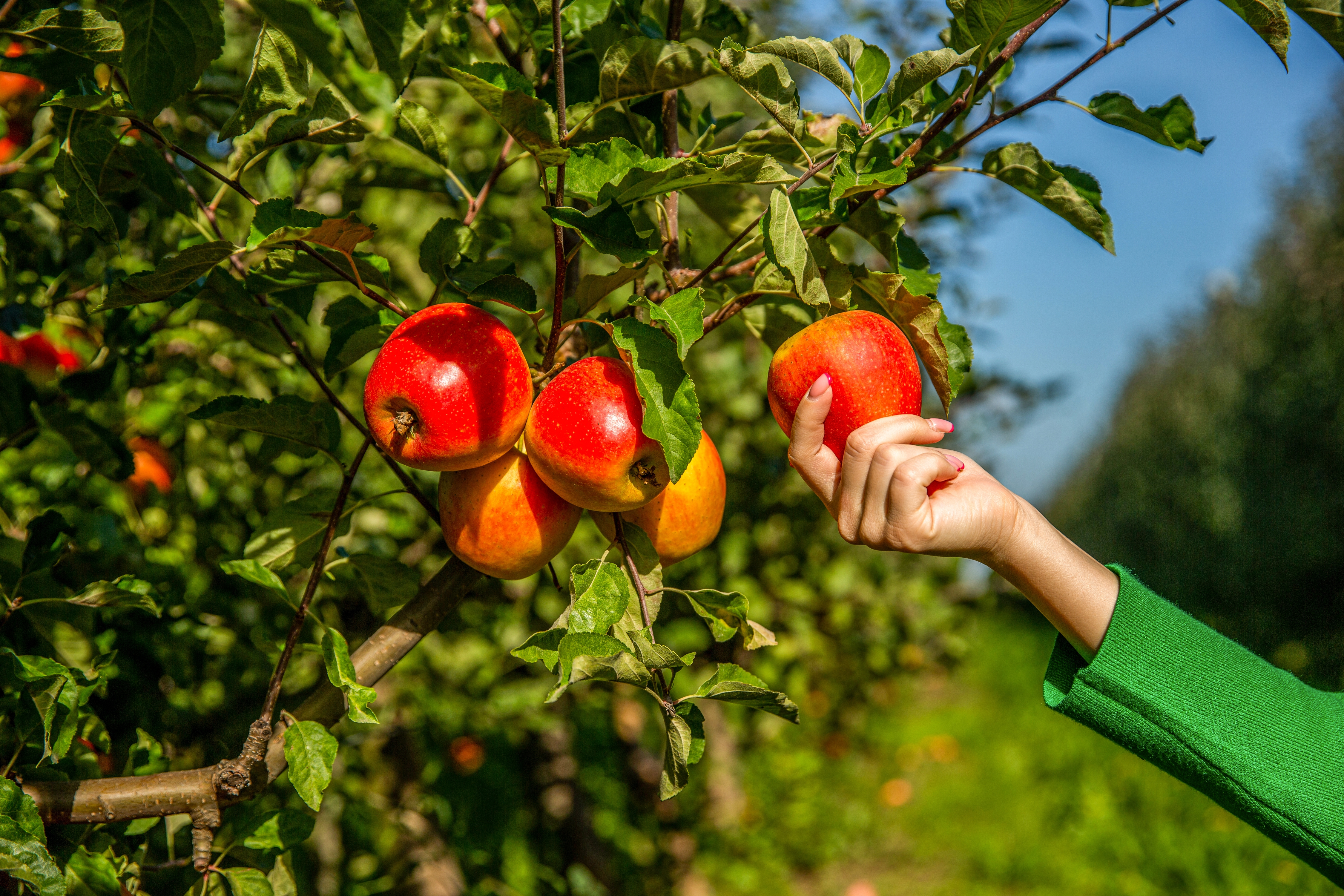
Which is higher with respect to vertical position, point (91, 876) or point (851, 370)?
point (851, 370)

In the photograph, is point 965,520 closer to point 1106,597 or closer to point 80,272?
point 1106,597

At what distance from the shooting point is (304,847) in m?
1.54

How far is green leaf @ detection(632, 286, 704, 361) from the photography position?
0.65 metres

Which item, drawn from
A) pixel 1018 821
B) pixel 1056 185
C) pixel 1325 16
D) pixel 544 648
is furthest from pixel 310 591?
pixel 1018 821

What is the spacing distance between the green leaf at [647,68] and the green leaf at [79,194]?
0.46m

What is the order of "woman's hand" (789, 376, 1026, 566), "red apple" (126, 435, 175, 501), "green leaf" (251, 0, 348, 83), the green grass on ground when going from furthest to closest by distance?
the green grass on ground < "red apple" (126, 435, 175, 501) < "woman's hand" (789, 376, 1026, 566) < "green leaf" (251, 0, 348, 83)

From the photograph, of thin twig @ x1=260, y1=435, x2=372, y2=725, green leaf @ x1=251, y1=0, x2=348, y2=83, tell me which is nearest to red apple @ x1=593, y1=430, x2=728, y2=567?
thin twig @ x1=260, y1=435, x2=372, y2=725

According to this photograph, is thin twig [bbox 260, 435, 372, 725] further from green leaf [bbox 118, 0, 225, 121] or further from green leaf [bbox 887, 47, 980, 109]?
green leaf [bbox 887, 47, 980, 109]

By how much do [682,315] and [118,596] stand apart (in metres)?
0.65

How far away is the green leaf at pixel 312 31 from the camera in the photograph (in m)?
0.40

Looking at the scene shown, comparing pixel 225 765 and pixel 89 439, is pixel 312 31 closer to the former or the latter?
pixel 225 765

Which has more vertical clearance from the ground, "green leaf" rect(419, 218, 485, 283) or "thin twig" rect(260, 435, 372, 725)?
"green leaf" rect(419, 218, 485, 283)

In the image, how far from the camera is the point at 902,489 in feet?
2.48

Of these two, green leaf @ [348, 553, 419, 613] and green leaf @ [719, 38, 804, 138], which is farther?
green leaf @ [348, 553, 419, 613]
